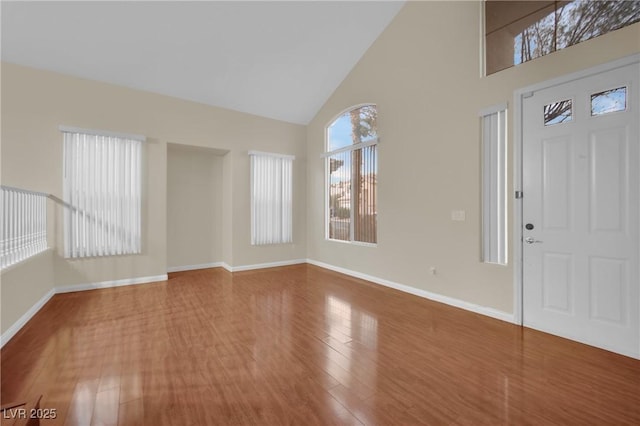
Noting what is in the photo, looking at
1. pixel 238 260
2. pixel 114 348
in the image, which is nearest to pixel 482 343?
pixel 114 348

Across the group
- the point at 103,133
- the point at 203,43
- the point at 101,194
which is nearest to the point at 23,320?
the point at 101,194

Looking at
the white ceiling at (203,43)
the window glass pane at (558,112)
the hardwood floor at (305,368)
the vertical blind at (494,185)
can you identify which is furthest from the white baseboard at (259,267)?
the white ceiling at (203,43)

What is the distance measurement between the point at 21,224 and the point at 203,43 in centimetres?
327

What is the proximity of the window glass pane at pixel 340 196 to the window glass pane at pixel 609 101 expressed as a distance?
3.51 meters

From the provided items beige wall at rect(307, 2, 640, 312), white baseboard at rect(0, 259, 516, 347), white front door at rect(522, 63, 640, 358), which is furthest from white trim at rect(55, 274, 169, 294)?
white front door at rect(522, 63, 640, 358)

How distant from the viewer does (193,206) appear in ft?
19.4

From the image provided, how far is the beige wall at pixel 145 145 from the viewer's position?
3.81 meters

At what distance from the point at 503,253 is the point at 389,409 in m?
2.44

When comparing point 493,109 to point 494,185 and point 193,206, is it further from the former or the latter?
point 193,206

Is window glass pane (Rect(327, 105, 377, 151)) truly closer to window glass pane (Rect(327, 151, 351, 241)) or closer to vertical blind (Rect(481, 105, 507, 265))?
window glass pane (Rect(327, 151, 351, 241))

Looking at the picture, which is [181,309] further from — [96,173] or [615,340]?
[615,340]

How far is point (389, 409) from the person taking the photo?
1.73 meters

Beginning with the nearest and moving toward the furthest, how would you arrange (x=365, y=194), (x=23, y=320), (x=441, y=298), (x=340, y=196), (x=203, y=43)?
(x=23, y=320)
(x=441, y=298)
(x=203, y=43)
(x=365, y=194)
(x=340, y=196)

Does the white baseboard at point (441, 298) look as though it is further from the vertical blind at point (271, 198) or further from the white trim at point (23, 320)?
the white trim at point (23, 320)
